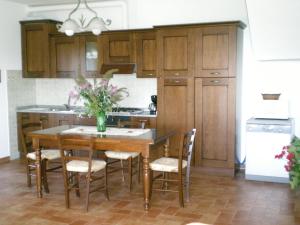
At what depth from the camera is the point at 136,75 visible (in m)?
6.20

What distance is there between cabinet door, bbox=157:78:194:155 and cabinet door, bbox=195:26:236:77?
299mm

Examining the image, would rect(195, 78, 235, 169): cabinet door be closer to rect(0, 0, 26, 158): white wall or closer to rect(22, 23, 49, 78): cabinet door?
rect(22, 23, 49, 78): cabinet door

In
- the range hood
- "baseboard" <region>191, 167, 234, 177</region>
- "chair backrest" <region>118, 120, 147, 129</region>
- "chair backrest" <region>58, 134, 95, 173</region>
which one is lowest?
"baseboard" <region>191, 167, 234, 177</region>

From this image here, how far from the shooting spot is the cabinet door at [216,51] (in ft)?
17.7

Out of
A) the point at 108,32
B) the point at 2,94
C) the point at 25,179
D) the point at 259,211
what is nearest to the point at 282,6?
the point at 259,211

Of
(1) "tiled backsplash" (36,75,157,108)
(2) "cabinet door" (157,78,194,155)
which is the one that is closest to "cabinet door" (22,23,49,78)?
(1) "tiled backsplash" (36,75,157,108)

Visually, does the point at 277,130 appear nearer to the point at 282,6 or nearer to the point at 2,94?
the point at 282,6

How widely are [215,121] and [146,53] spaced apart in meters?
1.55

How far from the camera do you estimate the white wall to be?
6473 millimetres

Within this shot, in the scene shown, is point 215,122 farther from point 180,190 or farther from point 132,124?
point 180,190

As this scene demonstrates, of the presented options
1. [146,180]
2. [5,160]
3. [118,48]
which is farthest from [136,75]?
[5,160]

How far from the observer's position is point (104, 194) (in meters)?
4.74

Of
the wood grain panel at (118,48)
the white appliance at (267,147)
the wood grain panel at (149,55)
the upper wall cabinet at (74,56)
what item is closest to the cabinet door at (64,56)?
the upper wall cabinet at (74,56)

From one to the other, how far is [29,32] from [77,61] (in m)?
1.04
